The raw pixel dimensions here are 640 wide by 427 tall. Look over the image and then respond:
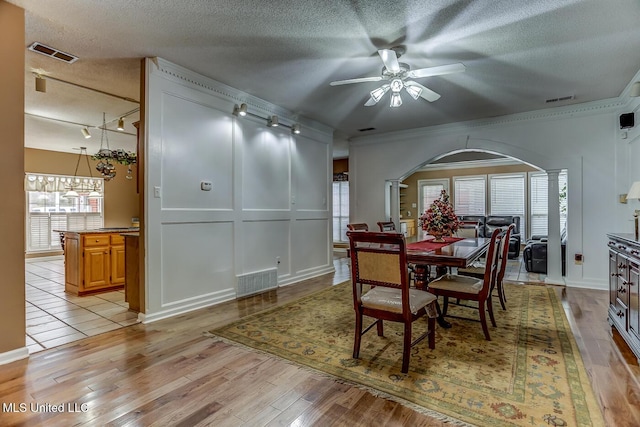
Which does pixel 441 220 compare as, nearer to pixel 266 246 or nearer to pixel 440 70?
pixel 440 70

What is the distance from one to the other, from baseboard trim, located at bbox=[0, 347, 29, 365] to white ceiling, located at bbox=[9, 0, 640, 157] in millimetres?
2570

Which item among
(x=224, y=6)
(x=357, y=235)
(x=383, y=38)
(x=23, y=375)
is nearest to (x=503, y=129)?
(x=383, y=38)

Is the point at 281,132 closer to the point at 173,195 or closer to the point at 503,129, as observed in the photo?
the point at 173,195

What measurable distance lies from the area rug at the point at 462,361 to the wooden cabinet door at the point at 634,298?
415 millimetres

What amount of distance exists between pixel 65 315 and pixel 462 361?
3958mm

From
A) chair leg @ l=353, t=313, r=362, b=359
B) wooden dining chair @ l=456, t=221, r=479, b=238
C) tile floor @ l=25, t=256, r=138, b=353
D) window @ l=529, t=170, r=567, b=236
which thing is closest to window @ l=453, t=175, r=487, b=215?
window @ l=529, t=170, r=567, b=236

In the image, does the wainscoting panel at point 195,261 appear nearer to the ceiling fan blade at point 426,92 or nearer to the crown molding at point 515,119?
the ceiling fan blade at point 426,92

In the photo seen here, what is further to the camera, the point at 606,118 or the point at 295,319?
the point at 606,118

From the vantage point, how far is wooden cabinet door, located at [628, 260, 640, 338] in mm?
2307

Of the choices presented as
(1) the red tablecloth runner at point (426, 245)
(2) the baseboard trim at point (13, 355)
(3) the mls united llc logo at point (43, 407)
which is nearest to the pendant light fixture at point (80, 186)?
(2) the baseboard trim at point (13, 355)

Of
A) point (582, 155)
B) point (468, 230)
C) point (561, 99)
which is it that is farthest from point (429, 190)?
point (561, 99)

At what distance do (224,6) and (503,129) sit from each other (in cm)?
466

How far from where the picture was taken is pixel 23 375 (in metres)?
2.20

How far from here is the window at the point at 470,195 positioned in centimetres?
922
